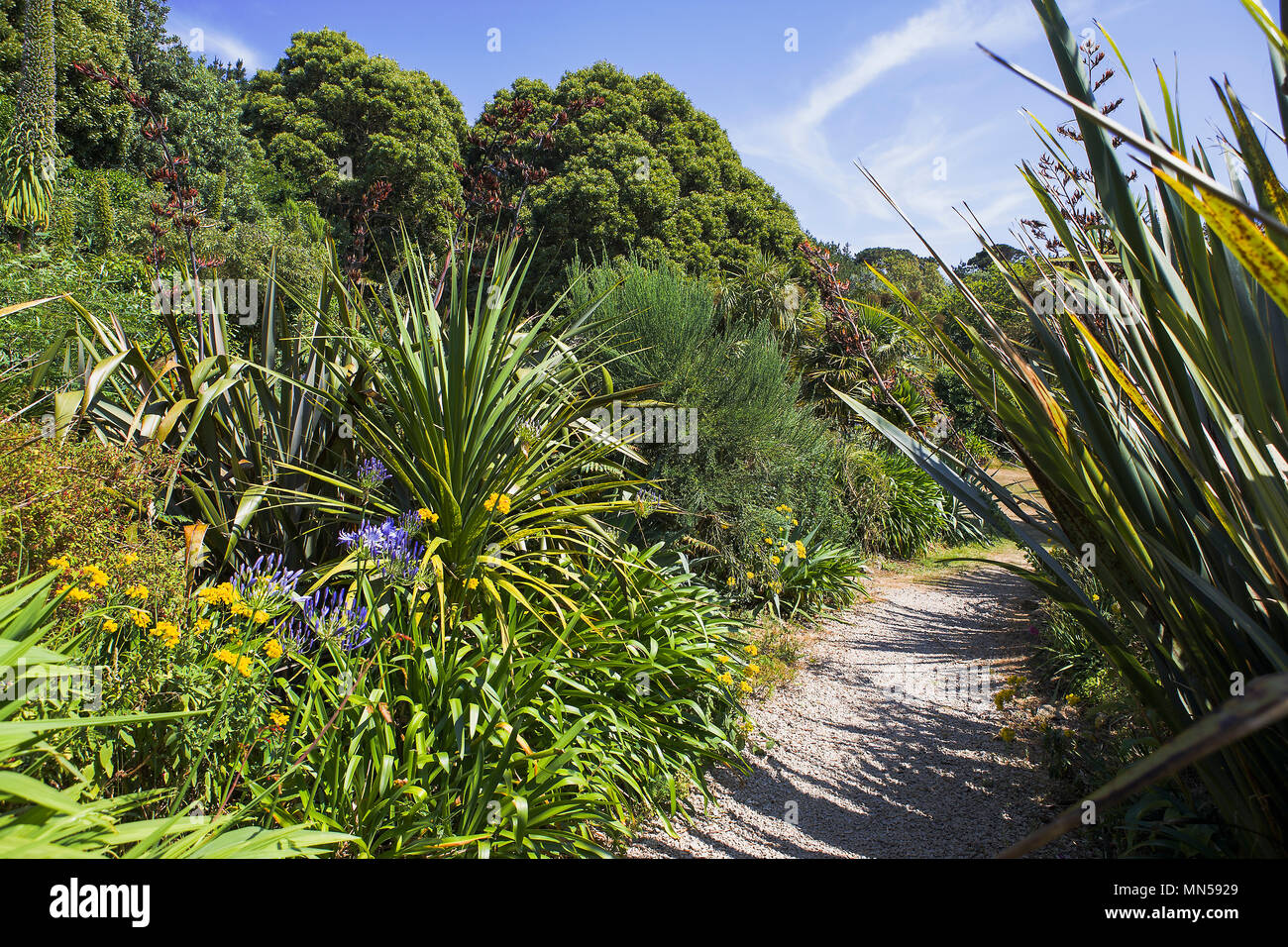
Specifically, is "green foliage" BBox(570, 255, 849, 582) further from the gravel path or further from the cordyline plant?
the cordyline plant

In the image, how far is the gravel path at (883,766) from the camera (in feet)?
8.79

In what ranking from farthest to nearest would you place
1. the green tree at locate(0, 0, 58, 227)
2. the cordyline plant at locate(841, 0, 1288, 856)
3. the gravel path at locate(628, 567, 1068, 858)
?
the green tree at locate(0, 0, 58, 227) → the gravel path at locate(628, 567, 1068, 858) → the cordyline plant at locate(841, 0, 1288, 856)

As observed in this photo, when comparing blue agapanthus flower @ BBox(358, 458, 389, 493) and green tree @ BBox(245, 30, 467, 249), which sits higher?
green tree @ BBox(245, 30, 467, 249)

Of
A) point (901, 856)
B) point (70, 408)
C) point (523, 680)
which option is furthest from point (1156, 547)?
point (70, 408)

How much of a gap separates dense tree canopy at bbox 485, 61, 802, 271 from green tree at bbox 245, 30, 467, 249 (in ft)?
8.06

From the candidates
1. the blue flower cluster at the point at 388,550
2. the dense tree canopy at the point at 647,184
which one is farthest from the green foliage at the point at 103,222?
the blue flower cluster at the point at 388,550

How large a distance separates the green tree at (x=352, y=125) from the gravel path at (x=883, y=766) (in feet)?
57.4

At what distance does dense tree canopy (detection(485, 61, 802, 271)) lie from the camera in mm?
17234

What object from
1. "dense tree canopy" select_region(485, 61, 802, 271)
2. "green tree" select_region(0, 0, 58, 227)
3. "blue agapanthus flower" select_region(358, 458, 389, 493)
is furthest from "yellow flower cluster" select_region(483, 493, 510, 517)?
"dense tree canopy" select_region(485, 61, 802, 271)

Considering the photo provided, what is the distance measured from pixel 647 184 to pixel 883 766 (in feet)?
54.8

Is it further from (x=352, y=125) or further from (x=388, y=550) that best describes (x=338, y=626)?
(x=352, y=125)

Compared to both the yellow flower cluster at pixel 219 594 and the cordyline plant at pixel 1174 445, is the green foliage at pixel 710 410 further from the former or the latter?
the cordyline plant at pixel 1174 445

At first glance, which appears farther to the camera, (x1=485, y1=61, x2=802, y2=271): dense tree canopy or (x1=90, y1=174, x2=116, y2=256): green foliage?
(x1=485, y1=61, x2=802, y2=271): dense tree canopy

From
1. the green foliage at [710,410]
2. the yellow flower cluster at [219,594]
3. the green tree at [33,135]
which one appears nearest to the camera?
the yellow flower cluster at [219,594]
